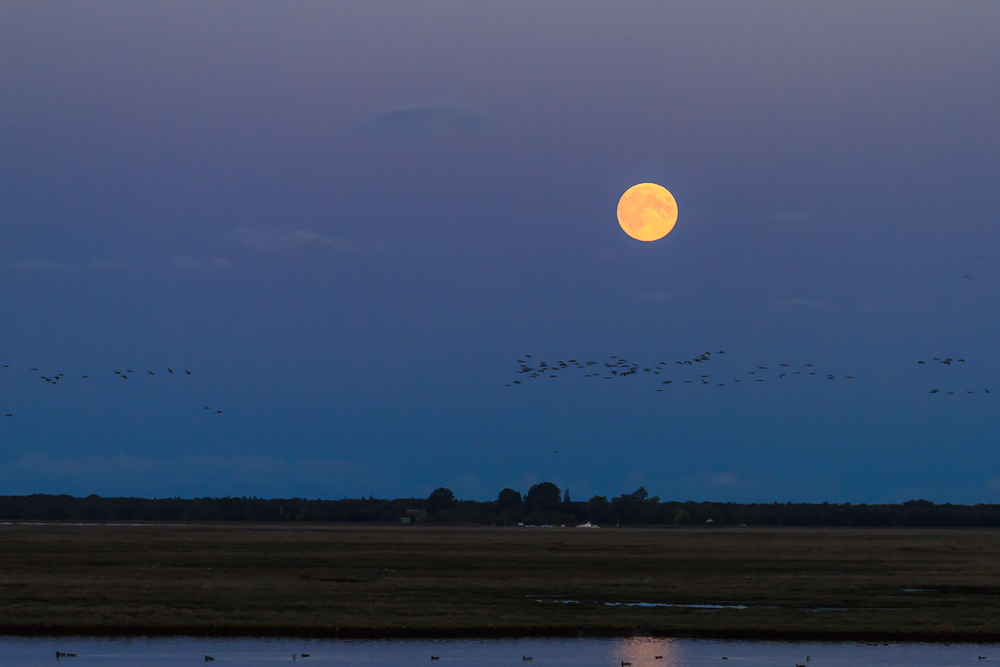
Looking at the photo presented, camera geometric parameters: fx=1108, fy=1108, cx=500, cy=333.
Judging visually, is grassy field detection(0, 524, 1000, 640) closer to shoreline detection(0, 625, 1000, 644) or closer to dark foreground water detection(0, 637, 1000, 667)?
shoreline detection(0, 625, 1000, 644)

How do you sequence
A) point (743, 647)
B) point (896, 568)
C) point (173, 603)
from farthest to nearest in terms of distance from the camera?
point (896, 568) → point (173, 603) → point (743, 647)

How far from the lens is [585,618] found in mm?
40250

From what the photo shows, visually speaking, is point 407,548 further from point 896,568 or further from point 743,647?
point 743,647

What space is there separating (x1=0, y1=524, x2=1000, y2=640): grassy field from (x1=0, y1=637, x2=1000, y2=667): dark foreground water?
218cm

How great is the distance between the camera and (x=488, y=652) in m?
32.7

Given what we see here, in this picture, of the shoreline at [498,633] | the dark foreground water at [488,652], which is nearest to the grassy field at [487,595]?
the shoreline at [498,633]

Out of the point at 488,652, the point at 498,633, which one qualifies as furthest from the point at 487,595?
the point at 488,652

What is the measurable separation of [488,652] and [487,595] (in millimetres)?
16107

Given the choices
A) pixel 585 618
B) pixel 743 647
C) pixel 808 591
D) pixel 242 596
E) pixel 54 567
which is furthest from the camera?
pixel 54 567

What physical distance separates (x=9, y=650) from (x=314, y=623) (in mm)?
9879

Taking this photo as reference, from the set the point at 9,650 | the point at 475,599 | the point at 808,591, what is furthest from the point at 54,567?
the point at 808,591

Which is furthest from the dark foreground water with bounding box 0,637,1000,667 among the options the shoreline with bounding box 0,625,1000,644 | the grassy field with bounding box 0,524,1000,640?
the grassy field with bounding box 0,524,1000,640

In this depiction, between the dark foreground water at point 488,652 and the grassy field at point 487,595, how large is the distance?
85.9 inches

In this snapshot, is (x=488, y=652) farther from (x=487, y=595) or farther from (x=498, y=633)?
(x=487, y=595)
